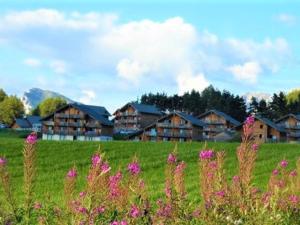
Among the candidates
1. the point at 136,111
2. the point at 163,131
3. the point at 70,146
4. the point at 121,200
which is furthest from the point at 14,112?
the point at 121,200

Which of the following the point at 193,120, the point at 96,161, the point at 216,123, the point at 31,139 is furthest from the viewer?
the point at 216,123

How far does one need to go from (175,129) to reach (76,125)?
2121 centimetres

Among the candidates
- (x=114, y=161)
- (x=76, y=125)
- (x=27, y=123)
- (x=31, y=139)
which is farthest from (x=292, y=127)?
(x=31, y=139)

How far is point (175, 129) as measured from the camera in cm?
9988

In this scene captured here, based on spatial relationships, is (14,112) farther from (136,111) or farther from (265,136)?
(265,136)

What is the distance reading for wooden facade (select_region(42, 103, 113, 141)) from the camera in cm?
10344

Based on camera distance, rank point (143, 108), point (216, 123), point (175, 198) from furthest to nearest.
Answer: point (143, 108) < point (216, 123) < point (175, 198)

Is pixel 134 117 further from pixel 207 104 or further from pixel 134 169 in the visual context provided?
pixel 134 169

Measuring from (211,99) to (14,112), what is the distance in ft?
173

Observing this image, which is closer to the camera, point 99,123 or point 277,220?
point 277,220

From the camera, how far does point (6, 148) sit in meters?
31.9

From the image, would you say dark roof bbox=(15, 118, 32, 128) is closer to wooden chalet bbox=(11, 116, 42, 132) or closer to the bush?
wooden chalet bbox=(11, 116, 42, 132)

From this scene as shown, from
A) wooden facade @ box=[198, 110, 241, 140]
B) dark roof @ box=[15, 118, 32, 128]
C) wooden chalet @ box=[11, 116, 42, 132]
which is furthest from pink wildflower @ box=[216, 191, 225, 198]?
Result: dark roof @ box=[15, 118, 32, 128]

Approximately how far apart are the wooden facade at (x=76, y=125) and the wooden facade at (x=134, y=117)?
33.5 ft
